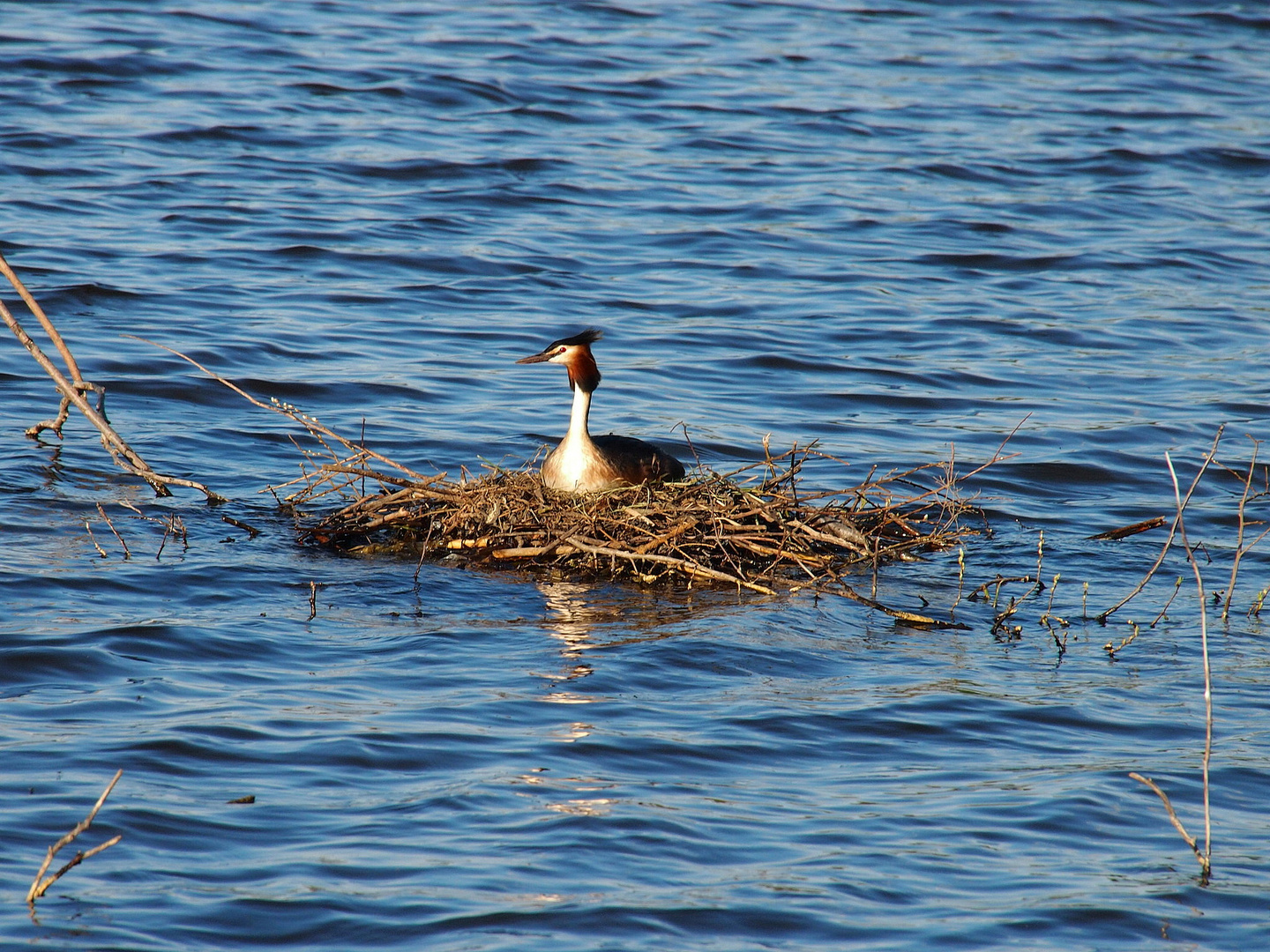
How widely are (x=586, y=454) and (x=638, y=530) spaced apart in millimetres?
490

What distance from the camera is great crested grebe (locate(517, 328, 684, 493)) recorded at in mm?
7605

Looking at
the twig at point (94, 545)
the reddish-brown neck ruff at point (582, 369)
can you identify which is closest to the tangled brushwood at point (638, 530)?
the reddish-brown neck ruff at point (582, 369)

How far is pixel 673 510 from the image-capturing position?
733 centimetres

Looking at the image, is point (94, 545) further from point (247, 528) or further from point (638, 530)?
point (638, 530)

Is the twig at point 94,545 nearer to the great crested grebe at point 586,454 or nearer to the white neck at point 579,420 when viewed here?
the great crested grebe at point 586,454

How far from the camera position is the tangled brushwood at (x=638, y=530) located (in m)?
7.34

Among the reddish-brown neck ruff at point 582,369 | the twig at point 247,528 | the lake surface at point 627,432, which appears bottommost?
the twig at point 247,528

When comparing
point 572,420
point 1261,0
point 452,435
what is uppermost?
point 1261,0

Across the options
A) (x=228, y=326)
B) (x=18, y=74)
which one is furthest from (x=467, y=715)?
(x=18, y=74)

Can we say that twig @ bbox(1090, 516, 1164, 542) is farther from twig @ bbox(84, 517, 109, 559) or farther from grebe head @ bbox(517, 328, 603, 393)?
twig @ bbox(84, 517, 109, 559)

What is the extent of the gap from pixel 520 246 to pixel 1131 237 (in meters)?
5.89

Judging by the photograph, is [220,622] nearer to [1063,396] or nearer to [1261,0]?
[1063,396]

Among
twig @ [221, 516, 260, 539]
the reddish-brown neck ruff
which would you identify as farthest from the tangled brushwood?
the reddish-brown neck ruff

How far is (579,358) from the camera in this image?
7809mm
